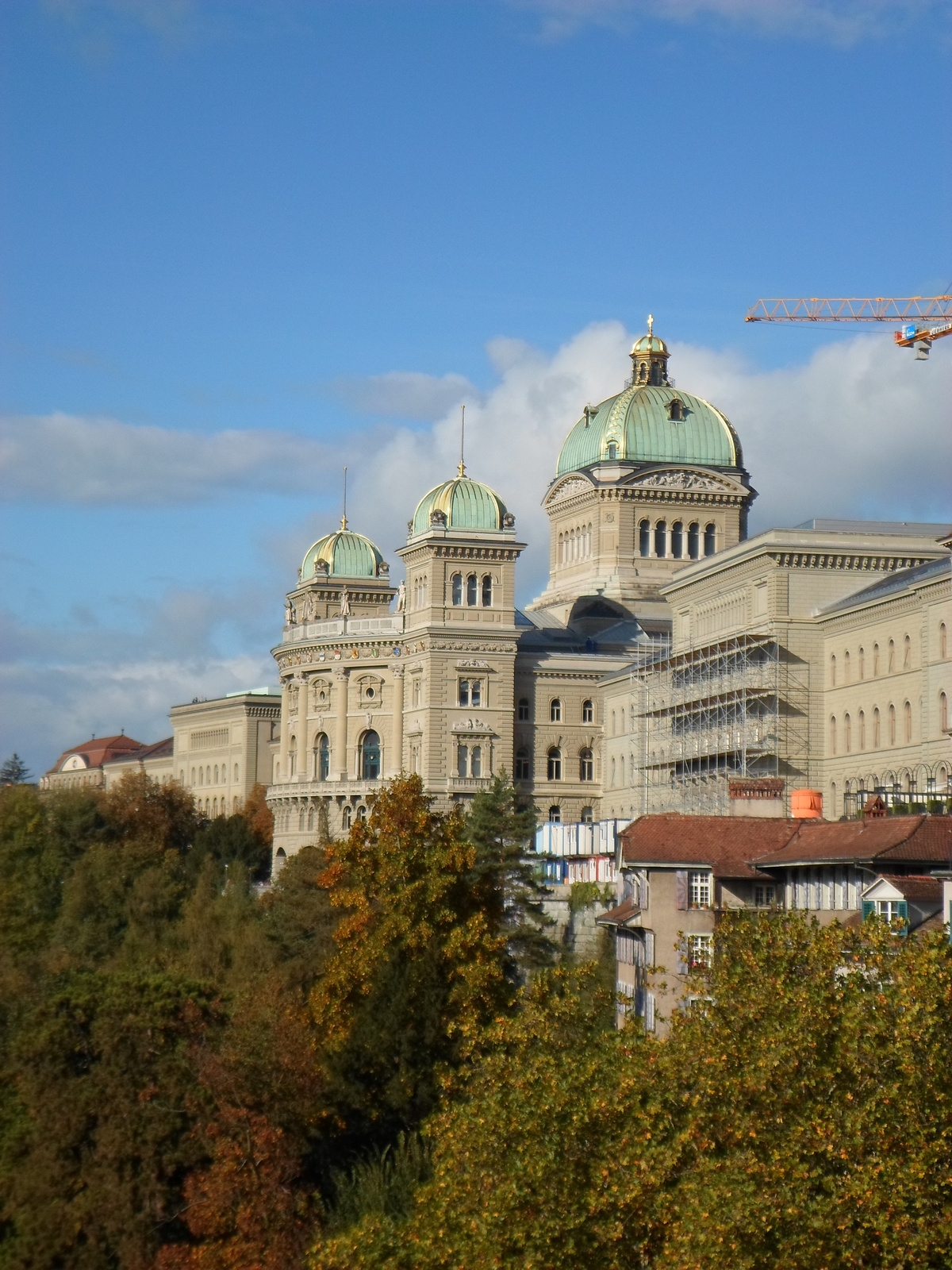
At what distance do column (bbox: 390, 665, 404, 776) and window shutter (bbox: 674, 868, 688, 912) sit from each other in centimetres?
7155

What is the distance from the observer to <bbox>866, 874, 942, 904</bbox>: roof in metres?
51.4

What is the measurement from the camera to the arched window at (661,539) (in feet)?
482

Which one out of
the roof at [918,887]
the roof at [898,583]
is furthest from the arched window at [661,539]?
the roof at [918,887]

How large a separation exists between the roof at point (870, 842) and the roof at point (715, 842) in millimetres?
531

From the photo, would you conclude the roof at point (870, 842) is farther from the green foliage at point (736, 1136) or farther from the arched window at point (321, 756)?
the arched window at point (321, 756)

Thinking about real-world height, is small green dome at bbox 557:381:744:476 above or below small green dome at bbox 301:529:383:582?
above

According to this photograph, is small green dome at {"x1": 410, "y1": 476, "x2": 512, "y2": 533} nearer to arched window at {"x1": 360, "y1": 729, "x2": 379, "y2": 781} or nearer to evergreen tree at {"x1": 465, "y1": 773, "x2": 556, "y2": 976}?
arched window at {"x1": 360, "y1": 729, "x2": 379, "y2": 781}

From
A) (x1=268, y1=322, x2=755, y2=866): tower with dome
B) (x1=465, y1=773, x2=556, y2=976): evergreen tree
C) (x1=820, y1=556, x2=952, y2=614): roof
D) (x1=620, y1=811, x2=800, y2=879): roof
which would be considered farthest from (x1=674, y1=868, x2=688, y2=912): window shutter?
(x1=268, y1=322, x2=755, y2=866): tower with dome

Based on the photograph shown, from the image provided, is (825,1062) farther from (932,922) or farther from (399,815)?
(399,815)

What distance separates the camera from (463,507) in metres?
131

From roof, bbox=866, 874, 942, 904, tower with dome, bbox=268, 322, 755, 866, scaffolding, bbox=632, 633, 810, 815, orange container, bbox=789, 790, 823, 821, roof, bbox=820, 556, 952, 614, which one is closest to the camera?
roof, bbox=866, 874, 942, 904

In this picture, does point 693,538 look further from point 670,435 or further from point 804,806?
point 804,806

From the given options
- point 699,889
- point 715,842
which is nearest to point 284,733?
point 715,842

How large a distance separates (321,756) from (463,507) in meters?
18.1
